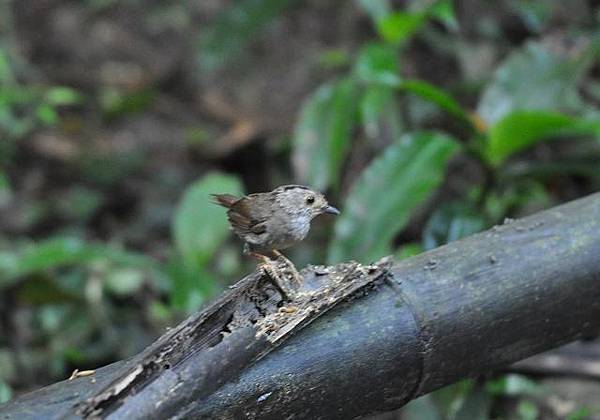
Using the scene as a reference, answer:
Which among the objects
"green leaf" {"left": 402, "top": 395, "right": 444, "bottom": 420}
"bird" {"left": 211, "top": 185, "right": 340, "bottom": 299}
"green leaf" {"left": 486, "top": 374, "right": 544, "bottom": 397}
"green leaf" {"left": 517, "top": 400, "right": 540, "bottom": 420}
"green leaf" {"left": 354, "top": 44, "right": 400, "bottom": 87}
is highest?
"green leaf" {"left": 354, "top": 44, "right": 400, "bottom": 87}

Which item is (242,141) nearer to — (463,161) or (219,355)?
(463,161)

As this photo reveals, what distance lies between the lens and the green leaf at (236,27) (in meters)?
7.11

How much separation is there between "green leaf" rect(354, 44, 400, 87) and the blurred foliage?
0.02 metres

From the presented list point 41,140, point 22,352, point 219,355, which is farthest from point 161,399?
point 41,140

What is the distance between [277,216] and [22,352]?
303 cm

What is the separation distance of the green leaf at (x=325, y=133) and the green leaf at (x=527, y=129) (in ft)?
2.75

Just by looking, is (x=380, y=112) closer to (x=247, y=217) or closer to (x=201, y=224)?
(x=201, y=224)

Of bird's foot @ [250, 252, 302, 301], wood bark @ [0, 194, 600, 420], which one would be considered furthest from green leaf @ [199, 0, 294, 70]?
bird's foot @ [250, 252, 302, 301]

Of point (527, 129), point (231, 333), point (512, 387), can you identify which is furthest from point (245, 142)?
point (231, 333)

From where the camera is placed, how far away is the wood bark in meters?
2.22

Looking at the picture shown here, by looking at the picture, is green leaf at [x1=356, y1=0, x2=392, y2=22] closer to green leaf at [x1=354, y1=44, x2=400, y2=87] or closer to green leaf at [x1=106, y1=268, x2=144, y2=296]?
green leaf at [x1=354, y1=44, x2=400, y2=87]

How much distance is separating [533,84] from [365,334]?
3.15 metres

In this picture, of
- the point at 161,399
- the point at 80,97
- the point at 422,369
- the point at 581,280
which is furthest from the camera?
the point at 80,97

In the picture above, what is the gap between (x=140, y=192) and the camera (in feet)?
23.3
